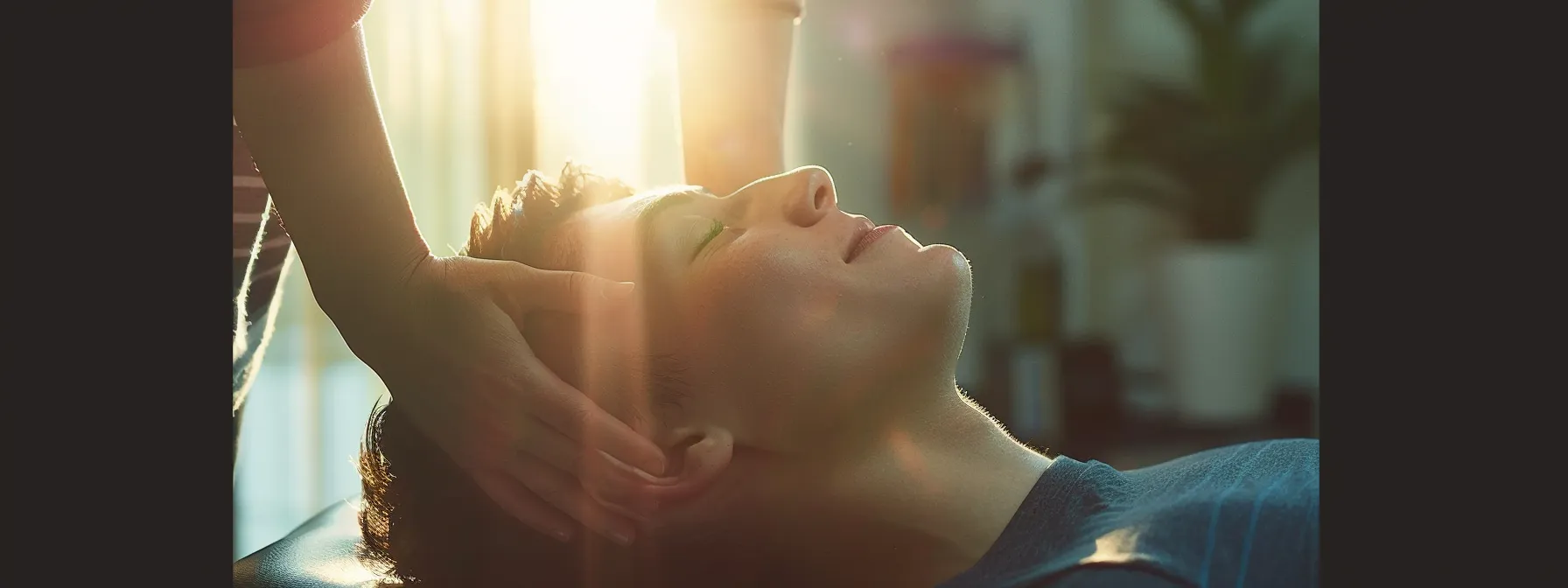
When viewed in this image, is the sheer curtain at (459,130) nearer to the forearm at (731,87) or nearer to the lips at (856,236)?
the forearm at (731,87)

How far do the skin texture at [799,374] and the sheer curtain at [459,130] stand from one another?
0.16m

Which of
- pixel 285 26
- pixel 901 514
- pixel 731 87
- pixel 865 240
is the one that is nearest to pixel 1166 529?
pixel 901 514

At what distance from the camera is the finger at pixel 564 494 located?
2.04 ft

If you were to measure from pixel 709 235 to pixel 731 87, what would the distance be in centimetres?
27

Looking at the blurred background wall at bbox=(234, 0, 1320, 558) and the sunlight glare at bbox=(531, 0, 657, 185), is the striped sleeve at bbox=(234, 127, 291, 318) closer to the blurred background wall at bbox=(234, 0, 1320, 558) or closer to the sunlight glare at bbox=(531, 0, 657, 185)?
the blurred background wall at bbox=(234, 0, 1320, 558)

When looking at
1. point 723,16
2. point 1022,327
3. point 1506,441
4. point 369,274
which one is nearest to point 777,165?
point 723,16

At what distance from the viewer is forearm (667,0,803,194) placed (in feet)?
2.88

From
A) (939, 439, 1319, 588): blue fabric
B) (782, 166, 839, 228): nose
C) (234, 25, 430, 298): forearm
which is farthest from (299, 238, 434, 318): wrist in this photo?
(939, 439, 1319, 588): blue fabric

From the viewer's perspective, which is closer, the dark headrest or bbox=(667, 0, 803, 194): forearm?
the dark headrest

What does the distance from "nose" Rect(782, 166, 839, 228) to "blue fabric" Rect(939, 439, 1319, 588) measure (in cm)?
25

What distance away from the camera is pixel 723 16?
0.89m

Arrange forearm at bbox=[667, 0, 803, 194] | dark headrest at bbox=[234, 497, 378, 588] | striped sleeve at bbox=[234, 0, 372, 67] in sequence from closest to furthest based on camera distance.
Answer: striped sleeve at bbox=[234, 0, 372, 67] < dark headrest at bbox=[234, 497, 378, 588] < forearm at bbox=[667, 0, 803, 194]

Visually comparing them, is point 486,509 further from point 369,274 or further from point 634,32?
point 634,32

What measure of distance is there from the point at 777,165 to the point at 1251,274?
0.40 m
